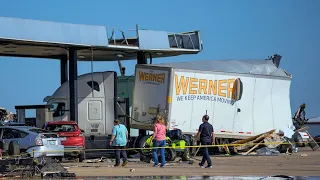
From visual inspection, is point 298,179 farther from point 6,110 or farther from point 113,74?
point 6,110

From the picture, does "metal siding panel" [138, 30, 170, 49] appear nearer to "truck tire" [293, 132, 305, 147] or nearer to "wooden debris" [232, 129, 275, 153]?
"wooden debris" [232, 129, 275, 153]

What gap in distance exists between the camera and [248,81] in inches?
1304

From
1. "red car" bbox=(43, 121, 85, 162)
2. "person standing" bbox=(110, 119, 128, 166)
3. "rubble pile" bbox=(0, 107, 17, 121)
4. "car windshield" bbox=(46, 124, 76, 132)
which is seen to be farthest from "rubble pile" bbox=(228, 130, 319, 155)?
"rubble pile" bbox=(0, 107, 17, 121)

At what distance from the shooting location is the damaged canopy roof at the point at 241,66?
3325 cm

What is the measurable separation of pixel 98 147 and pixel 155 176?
489 inches

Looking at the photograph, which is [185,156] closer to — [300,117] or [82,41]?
[82,41]

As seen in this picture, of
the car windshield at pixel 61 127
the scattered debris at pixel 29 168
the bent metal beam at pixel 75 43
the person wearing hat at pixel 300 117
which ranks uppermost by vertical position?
the bent metal beam at pixel 75 43

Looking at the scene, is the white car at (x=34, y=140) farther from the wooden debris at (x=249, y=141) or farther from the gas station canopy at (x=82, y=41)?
the wooden debris at (x=249, y=141)

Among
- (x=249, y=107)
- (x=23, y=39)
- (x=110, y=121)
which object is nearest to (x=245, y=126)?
(x=249, y=107)

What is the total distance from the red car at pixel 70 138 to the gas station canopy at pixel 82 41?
5.01 m

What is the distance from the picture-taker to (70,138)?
27.9 m

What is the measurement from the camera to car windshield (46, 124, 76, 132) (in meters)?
28.4

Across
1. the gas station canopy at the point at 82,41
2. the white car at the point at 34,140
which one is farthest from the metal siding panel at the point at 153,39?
the white car at the point at 34,140

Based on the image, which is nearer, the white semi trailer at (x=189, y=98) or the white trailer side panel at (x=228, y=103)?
the white semi trailer at (x=189, y=98)
